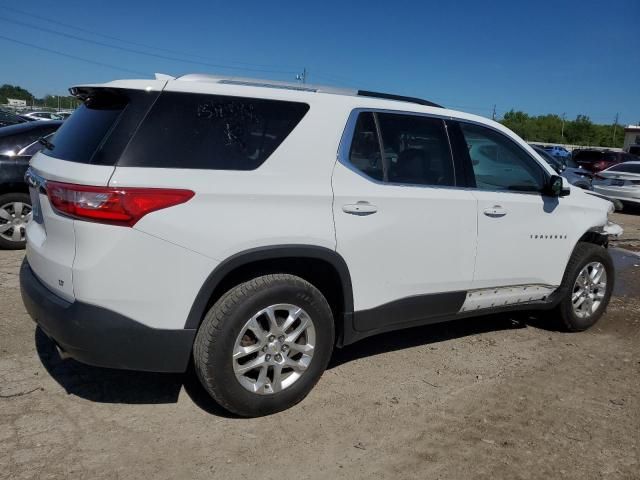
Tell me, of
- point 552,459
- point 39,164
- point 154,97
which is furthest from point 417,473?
point 39,164

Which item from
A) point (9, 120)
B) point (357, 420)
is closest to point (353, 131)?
point (357, 420)

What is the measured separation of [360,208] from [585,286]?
9.20 feet

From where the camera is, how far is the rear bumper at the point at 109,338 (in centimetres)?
276

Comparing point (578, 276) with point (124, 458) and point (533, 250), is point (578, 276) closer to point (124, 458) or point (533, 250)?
point (533, 250)

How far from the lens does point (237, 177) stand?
9.79 feet

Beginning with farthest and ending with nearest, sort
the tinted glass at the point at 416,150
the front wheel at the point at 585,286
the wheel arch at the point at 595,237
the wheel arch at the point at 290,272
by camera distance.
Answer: the wheel arch at the point at 595,237 < the front wheel at the point at 585,286 < the tinted glass at the point at 416,150 < the wheel arch at the point at 290,272

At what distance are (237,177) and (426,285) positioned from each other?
156 cm

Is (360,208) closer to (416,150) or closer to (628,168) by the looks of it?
(416,150)

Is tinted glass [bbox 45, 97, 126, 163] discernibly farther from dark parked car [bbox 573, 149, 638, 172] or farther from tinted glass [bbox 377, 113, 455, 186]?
dark parked car [bbox 573, 149, 638, 172]

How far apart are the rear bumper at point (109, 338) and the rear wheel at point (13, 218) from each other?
4.07 m

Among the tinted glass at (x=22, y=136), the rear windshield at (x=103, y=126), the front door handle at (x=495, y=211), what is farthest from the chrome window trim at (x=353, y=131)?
the tinted glass at (x=22, y=136)

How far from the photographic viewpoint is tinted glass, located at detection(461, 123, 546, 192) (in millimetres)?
4176

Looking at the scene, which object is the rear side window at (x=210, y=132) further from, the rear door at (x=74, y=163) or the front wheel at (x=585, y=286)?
the front wheel at (x=585, y=286)

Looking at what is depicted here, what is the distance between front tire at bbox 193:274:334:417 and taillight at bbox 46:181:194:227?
0.63 metres
